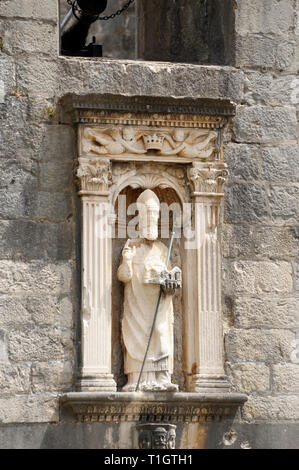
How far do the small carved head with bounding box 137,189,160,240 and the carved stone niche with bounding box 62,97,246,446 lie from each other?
13 centimetres

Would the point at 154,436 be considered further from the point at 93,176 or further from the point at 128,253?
the point at 93,176

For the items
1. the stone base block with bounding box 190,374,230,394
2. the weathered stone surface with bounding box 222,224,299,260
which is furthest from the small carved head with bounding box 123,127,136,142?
the stone base block with bounding box 190,374,230,394

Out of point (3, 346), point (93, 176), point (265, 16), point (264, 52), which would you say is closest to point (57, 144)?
point (93, 176)

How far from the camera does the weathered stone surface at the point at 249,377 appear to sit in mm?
10742

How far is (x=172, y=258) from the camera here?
35.9ft

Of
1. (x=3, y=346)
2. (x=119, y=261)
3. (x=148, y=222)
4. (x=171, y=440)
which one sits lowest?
(x=171, y=440)

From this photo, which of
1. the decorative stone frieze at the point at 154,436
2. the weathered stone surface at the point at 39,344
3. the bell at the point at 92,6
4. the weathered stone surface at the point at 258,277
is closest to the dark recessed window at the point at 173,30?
the bell at the point at 92,6

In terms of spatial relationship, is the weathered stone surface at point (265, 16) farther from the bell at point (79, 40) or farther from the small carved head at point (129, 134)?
the bell at point (79, 40)

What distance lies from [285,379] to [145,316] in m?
1.12

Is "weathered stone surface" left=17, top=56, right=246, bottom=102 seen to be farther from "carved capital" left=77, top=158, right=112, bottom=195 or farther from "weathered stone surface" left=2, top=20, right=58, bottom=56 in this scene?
"carved capital" left=77, top=158, right=112, bottom=195

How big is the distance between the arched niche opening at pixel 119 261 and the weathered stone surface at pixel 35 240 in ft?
1.30

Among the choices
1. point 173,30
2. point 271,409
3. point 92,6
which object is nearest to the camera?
point 271,409

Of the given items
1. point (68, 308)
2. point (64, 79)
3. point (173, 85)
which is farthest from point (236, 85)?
point (68, 308)

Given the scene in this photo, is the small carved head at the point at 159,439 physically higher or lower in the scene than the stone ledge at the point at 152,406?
lower
